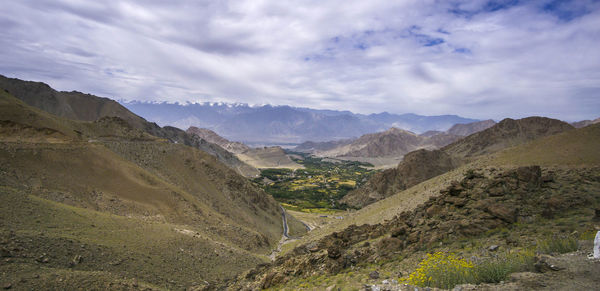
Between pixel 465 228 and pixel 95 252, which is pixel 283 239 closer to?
pixel 95 252

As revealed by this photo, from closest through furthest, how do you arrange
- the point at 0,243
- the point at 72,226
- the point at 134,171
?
the point at 0,243 → the point at 72,226 → the point at 134,171

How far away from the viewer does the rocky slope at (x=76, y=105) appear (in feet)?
337

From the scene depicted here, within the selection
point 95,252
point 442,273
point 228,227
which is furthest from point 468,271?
point 228,227

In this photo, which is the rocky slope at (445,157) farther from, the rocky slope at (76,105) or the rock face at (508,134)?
the rocky slope at (76,105)

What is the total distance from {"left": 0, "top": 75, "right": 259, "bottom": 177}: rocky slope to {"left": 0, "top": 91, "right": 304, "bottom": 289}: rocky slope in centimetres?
7482

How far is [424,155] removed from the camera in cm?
7744

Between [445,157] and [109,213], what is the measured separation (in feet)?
258

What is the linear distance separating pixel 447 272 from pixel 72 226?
2251cm

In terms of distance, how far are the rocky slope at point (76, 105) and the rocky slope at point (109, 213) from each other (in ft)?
245

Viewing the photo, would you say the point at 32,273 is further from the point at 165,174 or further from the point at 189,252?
the point at 165,174

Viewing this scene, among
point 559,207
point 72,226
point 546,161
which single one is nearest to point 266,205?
point 72,226

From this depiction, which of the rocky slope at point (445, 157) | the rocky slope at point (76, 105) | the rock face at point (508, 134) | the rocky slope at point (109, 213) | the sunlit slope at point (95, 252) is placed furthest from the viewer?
the rock face at point (508, 134)

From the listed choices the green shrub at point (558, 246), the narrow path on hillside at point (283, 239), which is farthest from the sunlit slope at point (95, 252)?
the green shrub at point (558, 246)

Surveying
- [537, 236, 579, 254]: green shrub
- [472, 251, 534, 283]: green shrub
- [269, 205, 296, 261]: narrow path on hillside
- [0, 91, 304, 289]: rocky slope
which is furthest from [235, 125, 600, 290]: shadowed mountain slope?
[269, 205, 296, 261]: narrow path on hillside
